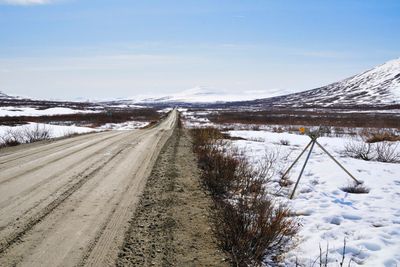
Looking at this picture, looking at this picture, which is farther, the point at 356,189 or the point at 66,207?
the point at 356,189

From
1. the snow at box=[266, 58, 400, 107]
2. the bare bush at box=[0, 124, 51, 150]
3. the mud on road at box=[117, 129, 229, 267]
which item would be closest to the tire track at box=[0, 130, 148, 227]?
the mud on road at box=[117, 129, 229, 267]

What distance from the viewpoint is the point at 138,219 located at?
5.48 m

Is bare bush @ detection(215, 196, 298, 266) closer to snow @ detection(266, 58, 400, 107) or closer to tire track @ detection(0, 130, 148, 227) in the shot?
tire track @ detection(0, 130, 148, 227)

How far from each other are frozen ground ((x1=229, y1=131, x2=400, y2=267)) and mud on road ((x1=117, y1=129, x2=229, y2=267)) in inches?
46.8

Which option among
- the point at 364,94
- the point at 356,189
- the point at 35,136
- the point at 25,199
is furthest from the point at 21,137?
the point at 364,94

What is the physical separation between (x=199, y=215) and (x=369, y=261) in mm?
2659

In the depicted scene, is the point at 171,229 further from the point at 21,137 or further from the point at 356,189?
the point at 21,137

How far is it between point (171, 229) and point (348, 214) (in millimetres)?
3453

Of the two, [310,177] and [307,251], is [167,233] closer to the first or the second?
[307,251]

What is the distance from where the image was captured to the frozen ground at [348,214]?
4.62 m

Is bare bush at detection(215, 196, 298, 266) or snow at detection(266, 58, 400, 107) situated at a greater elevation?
snow at detection(266, 58, 400, 107)

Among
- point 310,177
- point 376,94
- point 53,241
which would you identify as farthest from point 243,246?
point 376,94

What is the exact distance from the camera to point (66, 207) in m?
5.89

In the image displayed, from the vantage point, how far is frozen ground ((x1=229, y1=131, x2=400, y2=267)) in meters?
4.62
